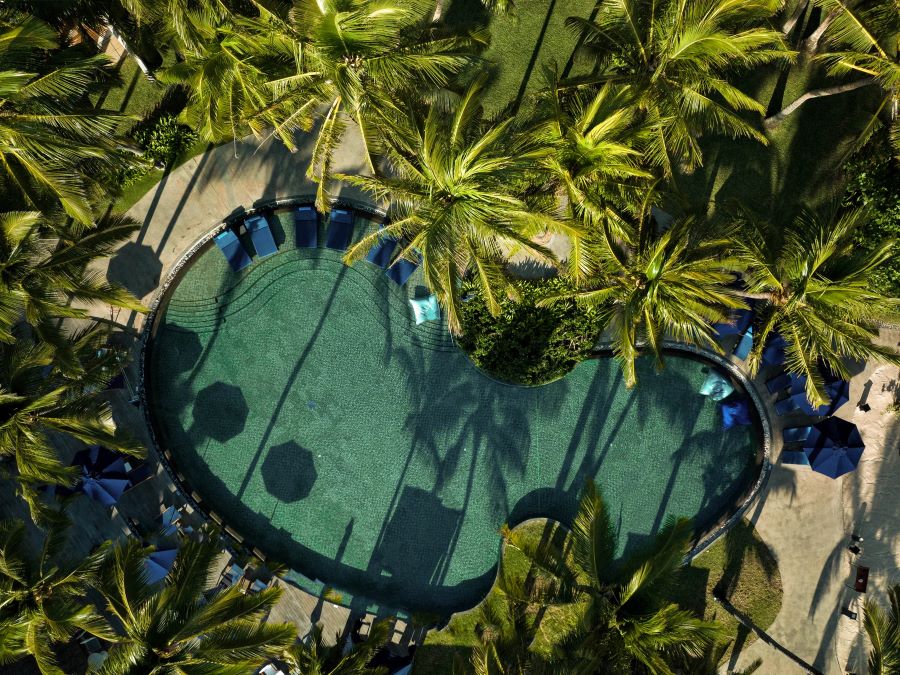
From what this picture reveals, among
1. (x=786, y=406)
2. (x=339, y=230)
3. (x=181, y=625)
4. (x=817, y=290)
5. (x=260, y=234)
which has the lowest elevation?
(x=181, y=625)

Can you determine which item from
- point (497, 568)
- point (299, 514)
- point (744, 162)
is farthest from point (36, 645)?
point (744, 162)

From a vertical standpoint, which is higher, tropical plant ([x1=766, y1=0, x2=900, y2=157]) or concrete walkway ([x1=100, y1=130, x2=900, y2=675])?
tropical plant ([x1=766, y1=0, x2=900, y2=157])

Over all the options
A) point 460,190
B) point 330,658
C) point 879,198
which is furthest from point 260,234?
point 879,198

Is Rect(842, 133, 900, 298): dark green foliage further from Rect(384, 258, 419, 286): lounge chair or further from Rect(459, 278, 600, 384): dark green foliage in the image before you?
Rect(384, 258, 419, 286): lounge chair

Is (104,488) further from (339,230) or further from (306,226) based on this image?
(339,230)

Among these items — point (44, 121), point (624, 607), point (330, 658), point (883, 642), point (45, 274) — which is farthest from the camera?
point (330, 658)

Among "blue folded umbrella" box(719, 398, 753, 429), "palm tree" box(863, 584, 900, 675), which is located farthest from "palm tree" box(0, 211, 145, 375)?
"palm tree" box(863, 584, 900, 675)

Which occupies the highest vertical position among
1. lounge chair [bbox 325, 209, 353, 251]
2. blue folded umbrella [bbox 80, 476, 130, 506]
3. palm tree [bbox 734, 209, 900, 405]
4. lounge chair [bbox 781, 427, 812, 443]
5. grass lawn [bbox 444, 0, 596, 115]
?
grass lawn [bbox 444, 0, 596, 115]
